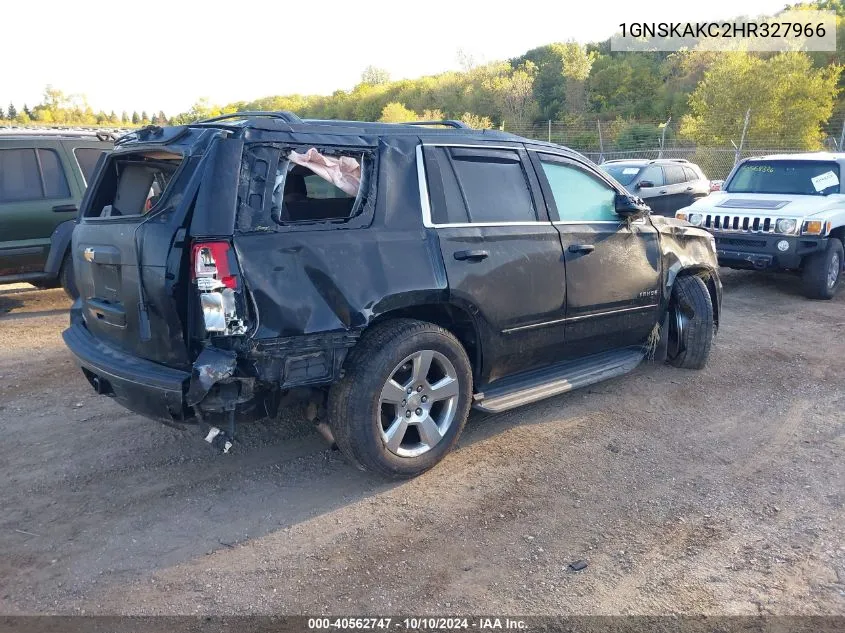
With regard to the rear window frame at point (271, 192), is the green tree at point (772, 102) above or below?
above

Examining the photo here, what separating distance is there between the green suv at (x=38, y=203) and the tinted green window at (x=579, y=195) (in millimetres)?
5278

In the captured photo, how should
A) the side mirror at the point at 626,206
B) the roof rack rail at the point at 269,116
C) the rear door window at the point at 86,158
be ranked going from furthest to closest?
the rear door window at the point at 86,158, the side mirror at the point at 626,206, the roof rack rail at the point at 269,116

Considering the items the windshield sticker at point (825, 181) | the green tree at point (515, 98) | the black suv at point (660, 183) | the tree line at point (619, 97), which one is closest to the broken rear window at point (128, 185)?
the tree line at point (619, 97)

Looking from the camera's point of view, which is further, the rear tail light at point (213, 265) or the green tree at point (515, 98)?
the green tree at point (515, 98)

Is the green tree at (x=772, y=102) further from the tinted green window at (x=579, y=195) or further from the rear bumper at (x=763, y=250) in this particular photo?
the tinted green window at (x=579, y=195)

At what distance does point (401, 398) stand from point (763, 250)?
6591mm

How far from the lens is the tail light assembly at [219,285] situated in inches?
121

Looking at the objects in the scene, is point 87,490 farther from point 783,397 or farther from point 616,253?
point 783,397

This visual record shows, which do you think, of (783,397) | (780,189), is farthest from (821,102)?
(783,397)

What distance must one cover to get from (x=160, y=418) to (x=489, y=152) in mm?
2510

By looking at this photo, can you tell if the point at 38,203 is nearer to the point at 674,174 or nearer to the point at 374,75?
the point at 674,174

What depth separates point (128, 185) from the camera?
4125mm

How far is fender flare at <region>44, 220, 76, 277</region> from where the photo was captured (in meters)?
7.07

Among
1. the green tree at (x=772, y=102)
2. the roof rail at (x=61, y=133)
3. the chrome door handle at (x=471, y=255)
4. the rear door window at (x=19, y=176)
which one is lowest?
the chrome door handle at (x=471, y=255)
